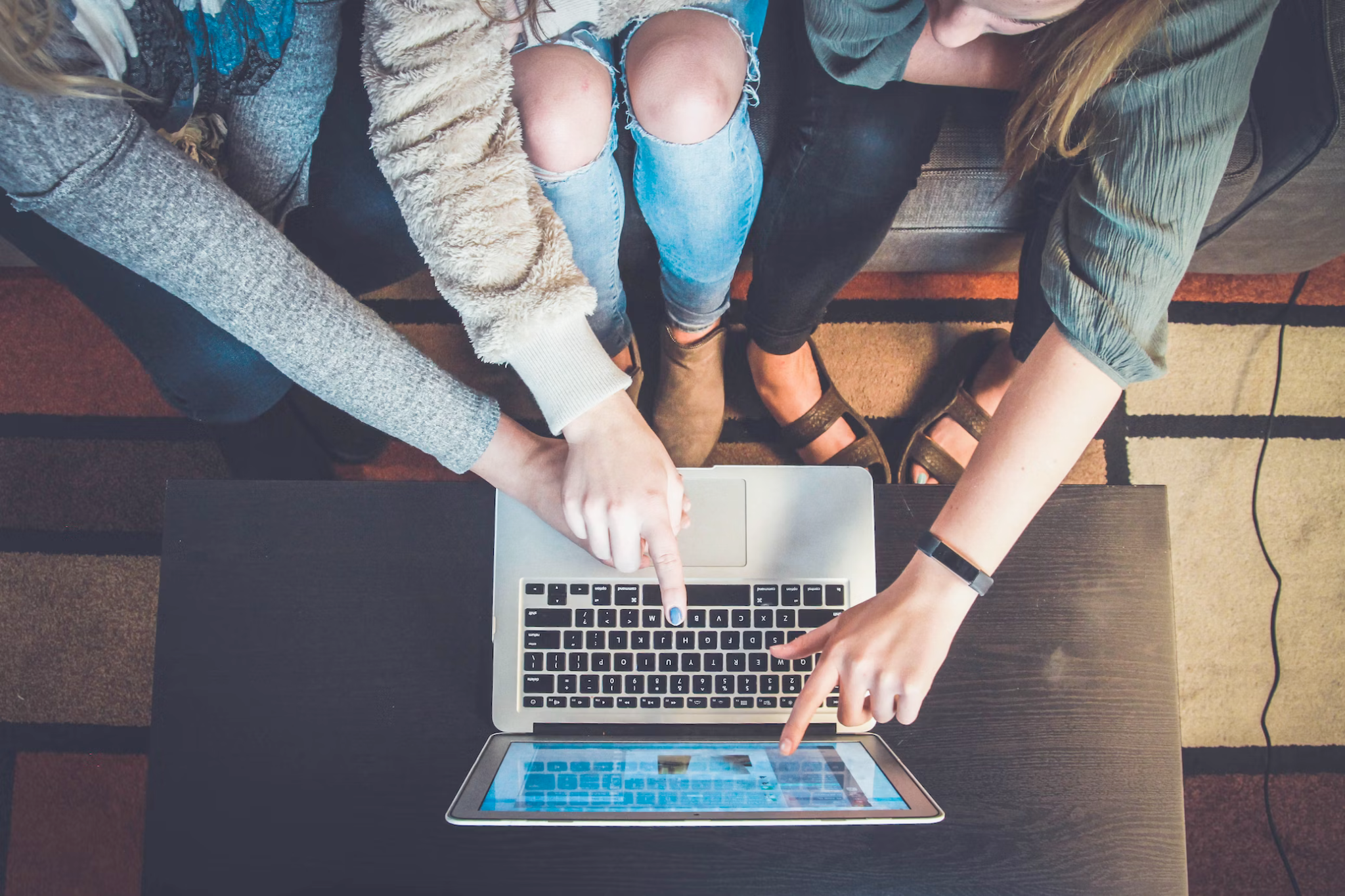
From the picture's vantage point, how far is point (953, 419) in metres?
1.21

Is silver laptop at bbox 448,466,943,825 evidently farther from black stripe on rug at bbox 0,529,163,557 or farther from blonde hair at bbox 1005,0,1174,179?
black stripe on rug at bbox 0,529,163,557

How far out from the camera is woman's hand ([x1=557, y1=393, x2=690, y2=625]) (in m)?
0.65

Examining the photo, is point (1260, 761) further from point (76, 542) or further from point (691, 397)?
point (76, 542)

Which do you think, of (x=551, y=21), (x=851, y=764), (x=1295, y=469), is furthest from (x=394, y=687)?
(x=1295, y=469)

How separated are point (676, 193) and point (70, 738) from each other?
4.30 feet

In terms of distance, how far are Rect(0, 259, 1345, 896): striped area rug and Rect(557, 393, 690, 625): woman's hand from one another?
0.61 m

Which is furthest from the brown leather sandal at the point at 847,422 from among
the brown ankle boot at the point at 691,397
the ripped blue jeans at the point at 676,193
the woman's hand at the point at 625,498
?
the woman's hand at the point at 625,498

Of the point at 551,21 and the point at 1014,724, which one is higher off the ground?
the point at 551,21

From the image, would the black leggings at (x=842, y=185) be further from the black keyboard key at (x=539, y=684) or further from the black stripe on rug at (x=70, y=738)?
the black stripe on rug at (x=70, y=738)

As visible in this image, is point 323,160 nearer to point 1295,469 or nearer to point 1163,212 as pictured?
point 1163,212

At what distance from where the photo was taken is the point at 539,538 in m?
0.70

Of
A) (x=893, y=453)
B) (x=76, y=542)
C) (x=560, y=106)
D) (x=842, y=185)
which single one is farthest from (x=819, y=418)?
(x=76, y=542)

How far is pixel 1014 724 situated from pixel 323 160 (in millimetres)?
977

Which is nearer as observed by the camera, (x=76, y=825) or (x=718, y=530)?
(x=718, y=530)
